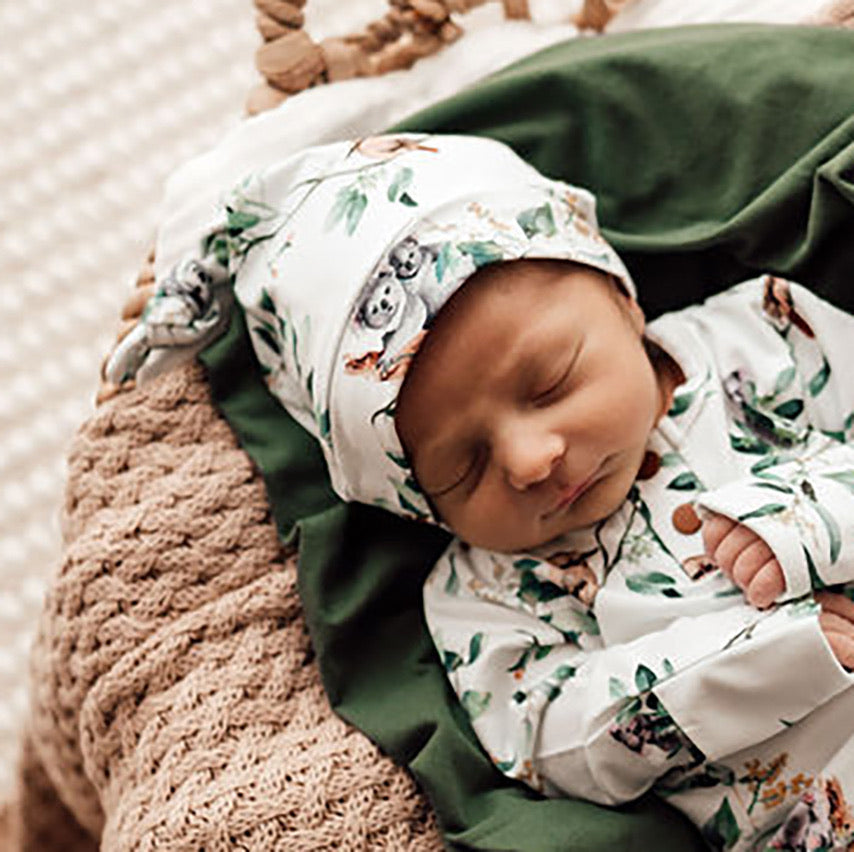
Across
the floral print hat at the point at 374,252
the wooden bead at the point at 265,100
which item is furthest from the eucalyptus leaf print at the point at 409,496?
the wooden bead at the point at 265,100

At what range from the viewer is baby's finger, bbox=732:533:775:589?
3.05ft

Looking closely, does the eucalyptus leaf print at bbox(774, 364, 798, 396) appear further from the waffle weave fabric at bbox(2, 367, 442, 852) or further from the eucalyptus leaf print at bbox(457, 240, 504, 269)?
the waffle weave fabric at bbox(2, 367, 442, 852)

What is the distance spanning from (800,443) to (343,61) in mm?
566

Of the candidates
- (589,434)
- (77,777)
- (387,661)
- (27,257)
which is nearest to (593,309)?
(589,434)

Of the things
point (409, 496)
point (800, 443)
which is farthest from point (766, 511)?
point (409, 496)

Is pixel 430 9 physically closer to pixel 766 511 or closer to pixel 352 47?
pixel 352 47

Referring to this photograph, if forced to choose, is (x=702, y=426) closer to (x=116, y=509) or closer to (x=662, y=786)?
(x=662, y=786)

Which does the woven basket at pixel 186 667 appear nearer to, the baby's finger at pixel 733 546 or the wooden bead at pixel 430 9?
the baby's finger at pixel 733 546

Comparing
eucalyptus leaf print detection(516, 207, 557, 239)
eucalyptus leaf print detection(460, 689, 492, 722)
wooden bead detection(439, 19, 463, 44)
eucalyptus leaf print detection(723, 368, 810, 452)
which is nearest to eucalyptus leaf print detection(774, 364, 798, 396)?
eucalyptus leaf print detection(723, 368, 810, 452)

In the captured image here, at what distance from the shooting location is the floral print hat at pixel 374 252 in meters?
0.95

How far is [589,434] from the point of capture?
97 centimetres

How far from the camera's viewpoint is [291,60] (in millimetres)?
1295

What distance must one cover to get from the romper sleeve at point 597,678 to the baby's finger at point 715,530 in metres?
0.04

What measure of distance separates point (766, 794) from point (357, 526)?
368mm
